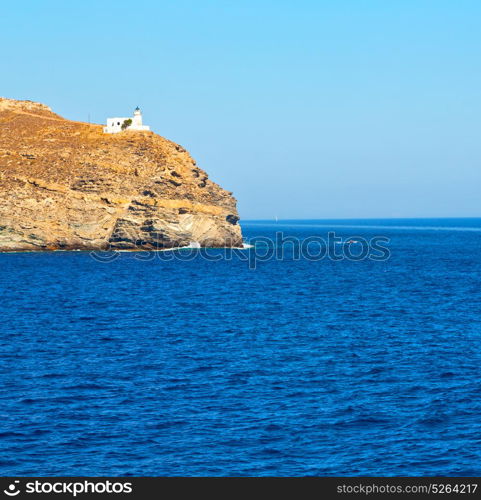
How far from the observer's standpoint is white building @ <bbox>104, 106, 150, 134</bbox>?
147738 mm

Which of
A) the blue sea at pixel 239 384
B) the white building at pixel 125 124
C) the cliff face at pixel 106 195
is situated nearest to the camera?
the blue sea at pixel 239 384

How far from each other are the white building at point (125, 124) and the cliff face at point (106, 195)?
2.81 m

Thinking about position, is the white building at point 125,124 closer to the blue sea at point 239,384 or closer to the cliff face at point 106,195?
the cliff face at point 106,195

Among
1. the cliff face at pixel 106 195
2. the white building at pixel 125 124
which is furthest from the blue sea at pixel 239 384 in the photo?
the white building at pixel 125 124

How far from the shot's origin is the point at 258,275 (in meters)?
101

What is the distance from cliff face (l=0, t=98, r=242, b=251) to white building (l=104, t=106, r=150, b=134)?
2807 millimetres

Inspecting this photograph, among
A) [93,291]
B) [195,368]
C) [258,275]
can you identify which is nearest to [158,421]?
[195,368]

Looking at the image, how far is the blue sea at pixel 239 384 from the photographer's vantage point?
987 inches

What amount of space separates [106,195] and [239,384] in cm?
9715

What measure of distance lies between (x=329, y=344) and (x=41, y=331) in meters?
18.9

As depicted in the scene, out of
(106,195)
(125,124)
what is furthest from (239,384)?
(125,124)

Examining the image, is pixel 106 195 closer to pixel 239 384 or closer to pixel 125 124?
pixel 125 124

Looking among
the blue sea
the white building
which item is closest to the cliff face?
the white building
